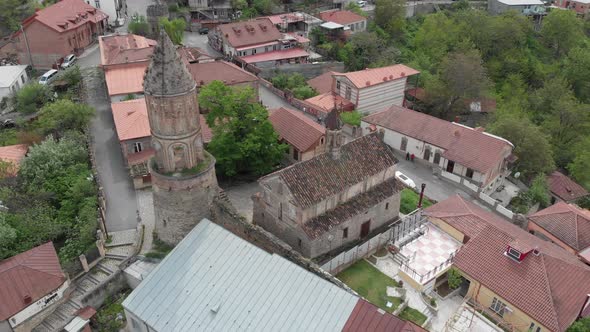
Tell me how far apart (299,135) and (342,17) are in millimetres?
42876

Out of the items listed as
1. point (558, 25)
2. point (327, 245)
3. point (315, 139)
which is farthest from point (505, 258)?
point (558, 25)

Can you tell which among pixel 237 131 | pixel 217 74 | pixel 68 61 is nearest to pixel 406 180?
pixel 237 131

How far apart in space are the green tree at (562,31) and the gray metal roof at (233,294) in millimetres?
88858

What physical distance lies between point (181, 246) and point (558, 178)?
45715mm

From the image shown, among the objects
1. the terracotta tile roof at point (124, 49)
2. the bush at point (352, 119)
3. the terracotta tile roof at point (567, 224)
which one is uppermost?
the terracotta tile roof at point (124, 49)

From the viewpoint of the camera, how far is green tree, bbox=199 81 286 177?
41.3 metres

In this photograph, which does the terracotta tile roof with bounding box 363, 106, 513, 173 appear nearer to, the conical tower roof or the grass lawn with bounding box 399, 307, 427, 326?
the grass lawn with bounding box 399, 307, 427, 326

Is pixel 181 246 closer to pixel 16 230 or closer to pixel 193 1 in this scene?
pixel 16 230

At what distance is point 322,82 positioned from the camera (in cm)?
6450

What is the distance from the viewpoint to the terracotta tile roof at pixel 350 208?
108 feet

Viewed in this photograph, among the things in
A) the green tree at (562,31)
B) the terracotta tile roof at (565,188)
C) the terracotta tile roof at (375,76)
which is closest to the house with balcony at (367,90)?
the terracotta tile roof at (375,76)

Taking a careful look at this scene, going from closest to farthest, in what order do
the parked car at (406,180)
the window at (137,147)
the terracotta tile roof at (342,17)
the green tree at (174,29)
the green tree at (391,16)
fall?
the window at (137,147) < the parked car at (406,180) < the green tree at (174,29) < the terracotta tile roof at (342,17) < the green tree at (391,16)

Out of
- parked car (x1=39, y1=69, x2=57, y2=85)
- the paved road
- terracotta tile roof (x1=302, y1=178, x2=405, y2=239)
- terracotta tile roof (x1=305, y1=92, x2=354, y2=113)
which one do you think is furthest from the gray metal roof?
parked car (x1=39, y1=69, x2=57, y2=85)

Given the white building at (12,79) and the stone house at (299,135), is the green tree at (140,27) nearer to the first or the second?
the white building at (12,79)
